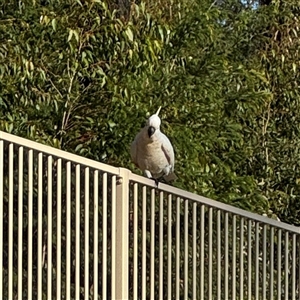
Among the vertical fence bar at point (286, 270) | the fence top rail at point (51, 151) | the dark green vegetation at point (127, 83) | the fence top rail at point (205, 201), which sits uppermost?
the dark green vegetation at point (127, 83)

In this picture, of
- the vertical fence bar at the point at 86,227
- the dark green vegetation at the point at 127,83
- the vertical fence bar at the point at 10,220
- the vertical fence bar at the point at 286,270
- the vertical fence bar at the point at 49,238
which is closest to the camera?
the vertical fence bar at the point at 10,220

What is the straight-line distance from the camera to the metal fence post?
288 centimetres

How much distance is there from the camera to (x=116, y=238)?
2.89 m

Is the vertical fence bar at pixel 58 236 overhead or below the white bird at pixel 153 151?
below

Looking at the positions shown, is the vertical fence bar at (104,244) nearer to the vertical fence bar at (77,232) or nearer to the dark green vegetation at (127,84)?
the vertical fence bar at (77,232)

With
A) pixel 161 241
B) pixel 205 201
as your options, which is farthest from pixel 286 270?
pixel 161 241

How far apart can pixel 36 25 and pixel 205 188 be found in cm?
154

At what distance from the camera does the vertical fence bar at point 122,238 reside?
2.88 meters

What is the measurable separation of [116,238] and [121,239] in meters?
0.02

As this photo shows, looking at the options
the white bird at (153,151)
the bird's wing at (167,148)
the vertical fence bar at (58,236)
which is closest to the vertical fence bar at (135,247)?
the vertical fence bar at (58,236)

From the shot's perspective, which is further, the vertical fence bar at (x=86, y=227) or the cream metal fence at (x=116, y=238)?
the vertical fence bar at (x=86, y=227)

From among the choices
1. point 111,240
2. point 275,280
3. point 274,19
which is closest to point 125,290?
point 111,240

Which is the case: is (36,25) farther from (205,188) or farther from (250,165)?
(250,165)

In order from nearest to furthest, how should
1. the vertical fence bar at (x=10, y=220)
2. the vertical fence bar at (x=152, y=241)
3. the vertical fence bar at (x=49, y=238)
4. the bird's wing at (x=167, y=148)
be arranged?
the vertical fence bar at (x=10, y=220)
the vertical fence bar at (x=49, y=238)
the vertical fence bar at (x=152, y=241)
the bird's wing at (x=167, y=148)
